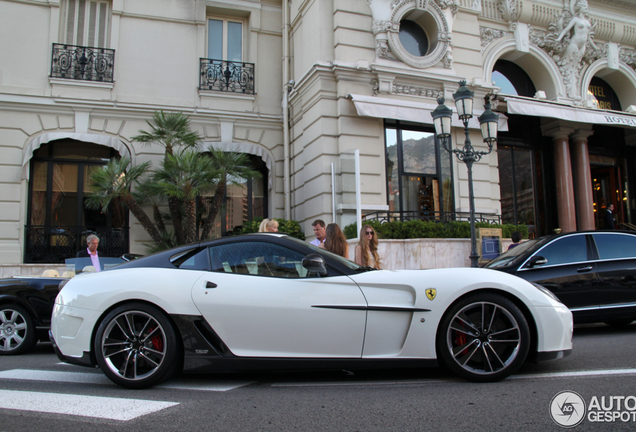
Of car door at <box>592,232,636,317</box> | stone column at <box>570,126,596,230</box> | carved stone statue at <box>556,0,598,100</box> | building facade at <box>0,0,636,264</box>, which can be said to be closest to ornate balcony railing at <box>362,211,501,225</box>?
building facade at <box>0,0,636,264</box>

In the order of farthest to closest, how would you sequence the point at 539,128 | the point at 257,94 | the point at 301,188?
the point at 539,128
the point at 257,94
the point at 301,188

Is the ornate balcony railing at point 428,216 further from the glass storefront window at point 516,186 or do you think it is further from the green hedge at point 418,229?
the glass storefront window at point 516,186

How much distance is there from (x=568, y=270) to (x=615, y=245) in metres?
0.81

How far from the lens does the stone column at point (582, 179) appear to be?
671 inches

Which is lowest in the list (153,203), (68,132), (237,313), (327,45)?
(237,313)

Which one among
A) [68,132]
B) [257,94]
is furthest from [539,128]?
[68,132]

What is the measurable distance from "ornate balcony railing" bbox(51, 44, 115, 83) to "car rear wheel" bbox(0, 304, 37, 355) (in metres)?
9.77

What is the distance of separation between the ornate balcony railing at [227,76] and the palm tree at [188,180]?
12.7ft

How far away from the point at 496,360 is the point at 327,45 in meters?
11.2

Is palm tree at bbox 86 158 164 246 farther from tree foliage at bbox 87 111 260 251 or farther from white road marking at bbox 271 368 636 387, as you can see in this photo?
white road marking at bbox 271 368 636 387

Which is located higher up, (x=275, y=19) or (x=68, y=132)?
(x=275, y=19)

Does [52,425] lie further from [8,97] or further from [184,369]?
[8,97]

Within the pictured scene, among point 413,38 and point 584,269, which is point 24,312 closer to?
point 584,269

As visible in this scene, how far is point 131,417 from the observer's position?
9.79 ft
